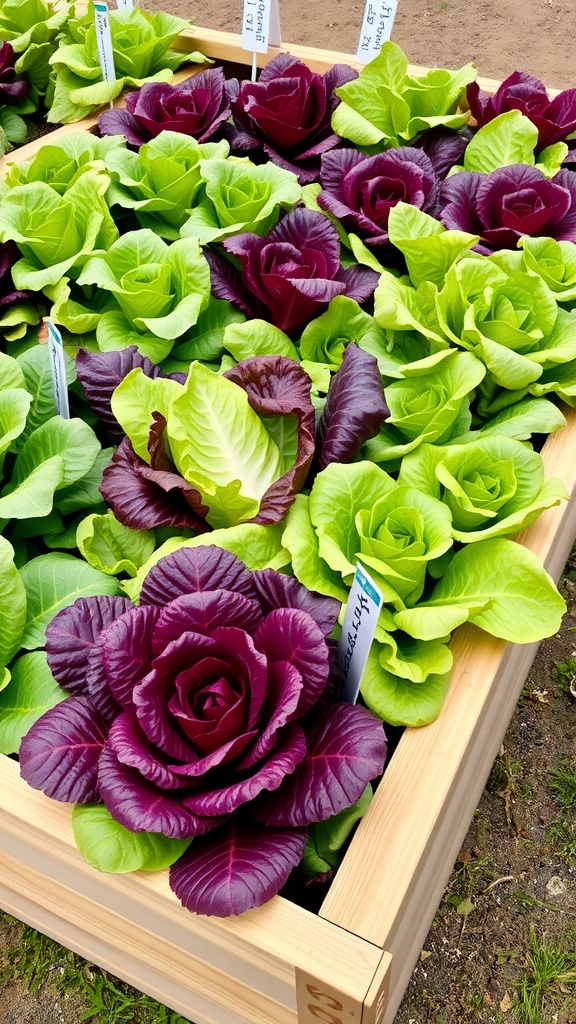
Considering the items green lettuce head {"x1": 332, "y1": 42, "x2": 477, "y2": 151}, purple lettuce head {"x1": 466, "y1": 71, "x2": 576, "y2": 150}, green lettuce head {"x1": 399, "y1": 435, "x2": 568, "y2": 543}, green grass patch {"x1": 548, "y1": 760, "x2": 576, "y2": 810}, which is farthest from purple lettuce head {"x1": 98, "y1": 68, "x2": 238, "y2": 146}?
green grass patch {"x1": 548, "y1": 760, "x2": 576, "y2": 810}

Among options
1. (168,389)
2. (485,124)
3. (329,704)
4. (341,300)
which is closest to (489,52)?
(485,124)

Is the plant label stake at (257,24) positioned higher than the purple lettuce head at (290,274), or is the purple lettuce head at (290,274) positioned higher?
the plant label stake at (257,24)

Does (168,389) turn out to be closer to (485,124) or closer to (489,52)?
(485,124)

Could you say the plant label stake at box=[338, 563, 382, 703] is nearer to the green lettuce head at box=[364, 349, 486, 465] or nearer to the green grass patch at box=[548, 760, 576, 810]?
the green lettuce head at box=[364, 349, 486, 465]

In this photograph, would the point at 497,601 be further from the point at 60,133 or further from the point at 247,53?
the point at 247,53

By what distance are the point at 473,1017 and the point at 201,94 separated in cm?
214

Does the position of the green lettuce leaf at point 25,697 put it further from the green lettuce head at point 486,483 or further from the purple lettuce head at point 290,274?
the purple lettuce head at point 290,274

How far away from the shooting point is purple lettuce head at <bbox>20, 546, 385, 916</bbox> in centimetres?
87

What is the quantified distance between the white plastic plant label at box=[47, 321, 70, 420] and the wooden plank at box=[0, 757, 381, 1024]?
0.59 m

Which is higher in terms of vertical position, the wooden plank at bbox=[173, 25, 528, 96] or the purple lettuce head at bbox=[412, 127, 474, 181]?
the wooden plank at bbox=[173, 25, 528, 96]

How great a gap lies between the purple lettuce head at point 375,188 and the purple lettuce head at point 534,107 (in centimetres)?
30

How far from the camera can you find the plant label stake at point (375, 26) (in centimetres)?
206

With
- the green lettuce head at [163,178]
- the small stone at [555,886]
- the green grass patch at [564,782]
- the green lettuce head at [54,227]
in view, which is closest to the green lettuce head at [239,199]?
the green lettuce head at [163,178]

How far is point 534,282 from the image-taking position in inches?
55.7
